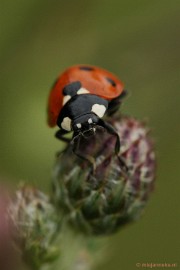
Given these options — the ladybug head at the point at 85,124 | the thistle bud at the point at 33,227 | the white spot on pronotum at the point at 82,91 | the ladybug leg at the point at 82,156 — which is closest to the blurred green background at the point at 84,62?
the thistle bud at the point at 33,227

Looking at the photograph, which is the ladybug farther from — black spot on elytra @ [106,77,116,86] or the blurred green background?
the blurred green background

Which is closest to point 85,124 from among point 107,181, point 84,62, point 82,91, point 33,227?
point 82,91

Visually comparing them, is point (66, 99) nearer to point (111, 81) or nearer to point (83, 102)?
point (83, 102)

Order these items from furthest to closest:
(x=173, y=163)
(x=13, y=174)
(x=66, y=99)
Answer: (x=173, y=163)
(x=13, y=174)
(x=66, y=99)

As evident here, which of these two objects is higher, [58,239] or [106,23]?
[106,23]

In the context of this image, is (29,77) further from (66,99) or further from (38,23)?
(66,99)

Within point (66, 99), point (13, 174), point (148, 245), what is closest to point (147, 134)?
point (66, 99)

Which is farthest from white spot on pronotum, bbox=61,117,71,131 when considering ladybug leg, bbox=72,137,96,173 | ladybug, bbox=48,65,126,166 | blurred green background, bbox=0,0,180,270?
blurred green background, bbox=0,0,180,270
